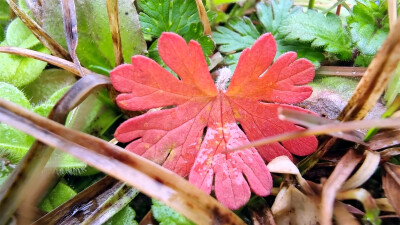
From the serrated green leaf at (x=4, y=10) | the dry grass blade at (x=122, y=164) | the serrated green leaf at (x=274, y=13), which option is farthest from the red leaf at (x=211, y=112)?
the serrated green leaf at (x=4, y=10)

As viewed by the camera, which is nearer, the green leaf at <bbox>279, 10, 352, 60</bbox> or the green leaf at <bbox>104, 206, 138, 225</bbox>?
the green leaf at <bbox>104, 206, 138, 225</bbox>

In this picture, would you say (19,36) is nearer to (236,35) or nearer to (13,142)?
(13,142)

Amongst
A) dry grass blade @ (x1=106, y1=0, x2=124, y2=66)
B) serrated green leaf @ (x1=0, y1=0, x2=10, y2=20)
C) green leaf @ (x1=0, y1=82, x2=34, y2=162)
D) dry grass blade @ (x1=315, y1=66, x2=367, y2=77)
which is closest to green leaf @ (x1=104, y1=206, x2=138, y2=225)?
green leaf @ (x1=0, y1=82, x2=34, y2=162)

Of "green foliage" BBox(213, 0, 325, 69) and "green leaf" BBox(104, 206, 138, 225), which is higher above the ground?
"green foliage" BBox(213, 0, 325, 69)

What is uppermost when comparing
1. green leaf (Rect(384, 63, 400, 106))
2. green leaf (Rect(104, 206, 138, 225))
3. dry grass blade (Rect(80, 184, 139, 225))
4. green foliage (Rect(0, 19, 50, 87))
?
green foliage (Rect(0, 19, 50, 87))

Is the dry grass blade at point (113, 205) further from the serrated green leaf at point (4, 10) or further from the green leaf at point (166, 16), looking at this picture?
the serrated green leaf at point (4, 10)

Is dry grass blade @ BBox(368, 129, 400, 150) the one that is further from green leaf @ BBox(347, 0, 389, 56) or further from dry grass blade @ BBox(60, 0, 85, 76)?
dry grass blade @ BBox(60, 0, 85, 76)

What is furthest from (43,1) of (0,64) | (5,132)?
(5,132)

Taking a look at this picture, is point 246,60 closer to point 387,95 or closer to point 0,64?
point 387,95
